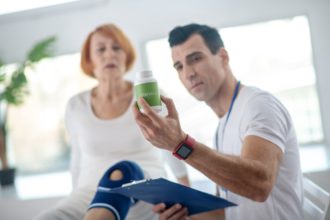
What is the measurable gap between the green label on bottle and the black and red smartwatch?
0.26ft

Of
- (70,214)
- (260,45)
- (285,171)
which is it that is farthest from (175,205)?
(260,45)

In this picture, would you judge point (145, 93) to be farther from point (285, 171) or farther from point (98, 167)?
point (98, 167)

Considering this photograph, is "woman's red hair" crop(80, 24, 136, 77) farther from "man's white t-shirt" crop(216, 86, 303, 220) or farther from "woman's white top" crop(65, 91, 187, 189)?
"man's white t-shirt" crop(216, 86, 303, 220)

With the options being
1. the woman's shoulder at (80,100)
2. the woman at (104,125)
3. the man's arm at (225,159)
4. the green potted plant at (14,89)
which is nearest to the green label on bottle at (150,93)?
the man's arm at (225,159)

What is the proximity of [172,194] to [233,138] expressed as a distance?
20cm

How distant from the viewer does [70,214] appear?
122 centimetres

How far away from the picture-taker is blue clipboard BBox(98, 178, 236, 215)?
0.80 meters

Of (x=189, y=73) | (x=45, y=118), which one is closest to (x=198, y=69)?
(x=189, y=73)

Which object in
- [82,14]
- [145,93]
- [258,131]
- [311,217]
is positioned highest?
[82,14]

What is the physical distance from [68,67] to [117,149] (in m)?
1.41

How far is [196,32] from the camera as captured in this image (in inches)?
43.1

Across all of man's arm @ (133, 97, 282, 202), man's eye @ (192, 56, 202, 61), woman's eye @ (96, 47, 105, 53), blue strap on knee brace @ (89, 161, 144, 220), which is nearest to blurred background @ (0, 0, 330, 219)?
woman's eye @ (96, 47, 105, 53)

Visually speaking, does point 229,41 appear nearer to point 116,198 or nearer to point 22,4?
point 22,4

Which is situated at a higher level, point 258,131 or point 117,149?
point 258,131
